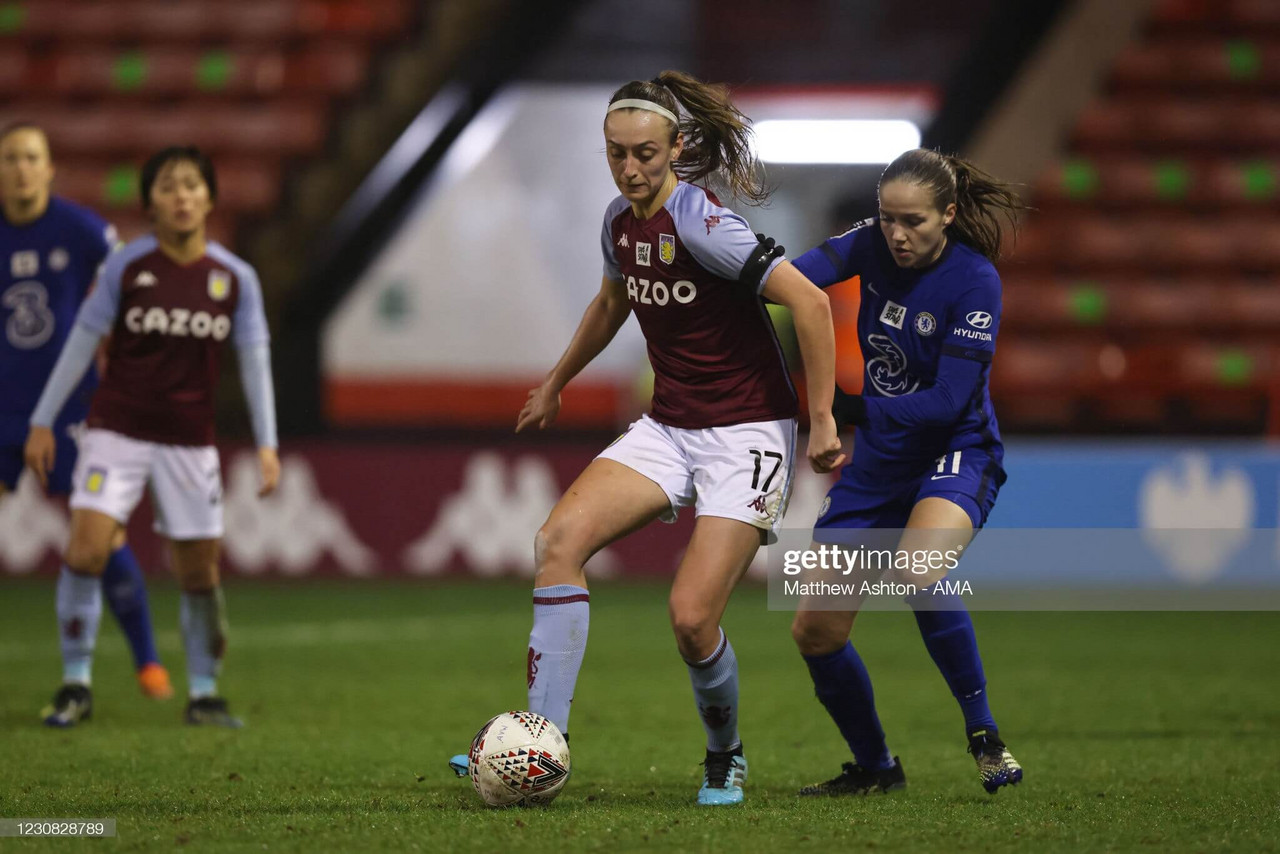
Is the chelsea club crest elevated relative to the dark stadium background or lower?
lower

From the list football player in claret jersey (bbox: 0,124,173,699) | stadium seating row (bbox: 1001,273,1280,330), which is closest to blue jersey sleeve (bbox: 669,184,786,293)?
football player in claret jersey (bbox: 0,124,173,699)

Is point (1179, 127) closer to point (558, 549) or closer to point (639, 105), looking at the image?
point (639, 105)

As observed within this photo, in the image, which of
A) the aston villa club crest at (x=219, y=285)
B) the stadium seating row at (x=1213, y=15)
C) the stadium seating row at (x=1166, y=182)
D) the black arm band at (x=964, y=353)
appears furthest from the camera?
the stadium seating row at (x=1213, y=15)

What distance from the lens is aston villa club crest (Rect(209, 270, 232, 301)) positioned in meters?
5.53

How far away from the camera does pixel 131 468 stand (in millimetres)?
5457

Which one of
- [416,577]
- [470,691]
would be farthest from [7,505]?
[470,691]

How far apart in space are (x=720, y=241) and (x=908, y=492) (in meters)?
0.90

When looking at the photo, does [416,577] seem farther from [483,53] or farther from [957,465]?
[957,465]

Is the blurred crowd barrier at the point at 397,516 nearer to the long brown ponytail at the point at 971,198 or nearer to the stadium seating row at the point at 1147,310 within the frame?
the stadium seating row at the point at 1147,310

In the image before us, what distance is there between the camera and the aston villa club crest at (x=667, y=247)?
396 cm

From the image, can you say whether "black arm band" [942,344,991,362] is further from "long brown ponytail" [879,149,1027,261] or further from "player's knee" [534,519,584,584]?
"player's knee" [534,519,584,584]

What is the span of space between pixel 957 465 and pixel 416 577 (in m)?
6.48

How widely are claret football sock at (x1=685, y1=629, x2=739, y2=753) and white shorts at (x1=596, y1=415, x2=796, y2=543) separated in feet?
1.05

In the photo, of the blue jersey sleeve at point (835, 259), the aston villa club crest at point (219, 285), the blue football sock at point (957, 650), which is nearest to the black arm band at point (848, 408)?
the blue jersey sleeve at point (835, 259)
